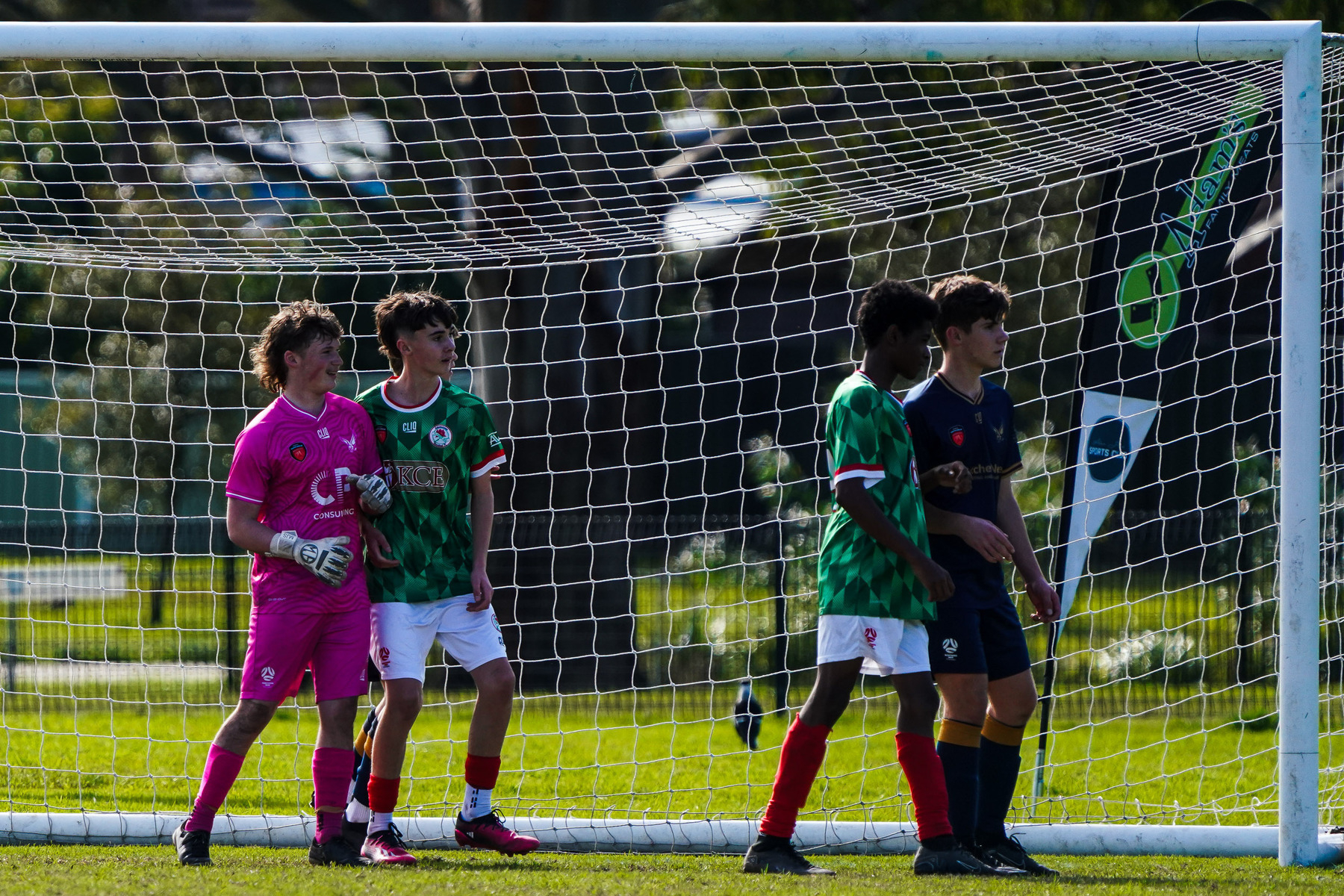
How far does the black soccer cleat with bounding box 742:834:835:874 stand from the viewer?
3.90 metres

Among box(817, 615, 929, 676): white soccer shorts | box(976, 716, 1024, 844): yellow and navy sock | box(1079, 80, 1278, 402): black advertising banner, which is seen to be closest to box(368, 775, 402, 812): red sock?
box(817, 615, 929, 676): white soccer shorts

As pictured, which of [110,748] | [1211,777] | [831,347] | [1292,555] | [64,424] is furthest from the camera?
[64,424]

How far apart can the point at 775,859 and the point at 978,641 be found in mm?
889

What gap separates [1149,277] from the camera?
5223mm

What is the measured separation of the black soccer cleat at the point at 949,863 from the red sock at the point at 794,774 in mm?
→ 377

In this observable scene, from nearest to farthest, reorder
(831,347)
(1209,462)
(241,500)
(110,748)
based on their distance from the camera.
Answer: (241,500)
(110,748)
(1209,462)
(831,347)

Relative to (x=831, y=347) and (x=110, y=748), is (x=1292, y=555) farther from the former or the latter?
(x=831, y=347)

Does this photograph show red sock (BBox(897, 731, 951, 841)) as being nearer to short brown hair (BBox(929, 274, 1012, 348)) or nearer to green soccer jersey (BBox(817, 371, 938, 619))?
green soccer jersey (BBox(817, 371, 938, 619))

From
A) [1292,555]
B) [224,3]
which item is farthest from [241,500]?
[224,3]

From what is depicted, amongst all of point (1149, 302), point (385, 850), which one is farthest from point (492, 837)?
point (1149, 302)

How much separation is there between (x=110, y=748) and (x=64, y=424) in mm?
10436

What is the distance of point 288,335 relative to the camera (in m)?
3.98

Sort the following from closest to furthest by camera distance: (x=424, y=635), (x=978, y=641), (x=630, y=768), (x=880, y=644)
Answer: (x=880, y=644) < (x=978, y=641) < (x=424, y=635) < (x=630, y=768)

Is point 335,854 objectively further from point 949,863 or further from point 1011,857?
point 1011,857
